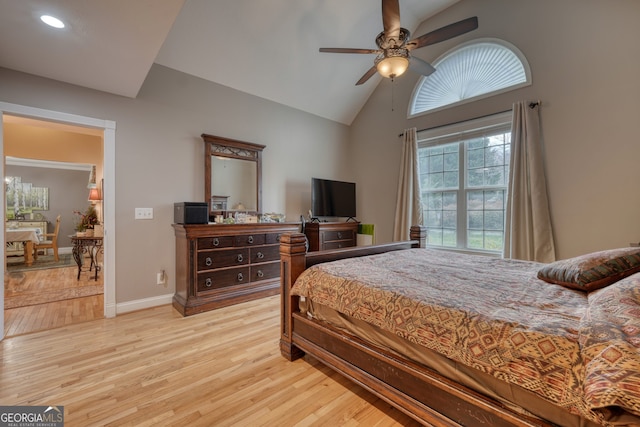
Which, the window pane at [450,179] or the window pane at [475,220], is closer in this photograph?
the window pane at [475,220]

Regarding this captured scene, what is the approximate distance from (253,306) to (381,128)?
3.52 metres

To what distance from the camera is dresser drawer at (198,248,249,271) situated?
2.95 m

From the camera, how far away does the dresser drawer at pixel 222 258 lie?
9.69 ft

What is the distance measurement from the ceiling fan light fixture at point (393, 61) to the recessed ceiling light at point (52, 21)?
2348 millimetres

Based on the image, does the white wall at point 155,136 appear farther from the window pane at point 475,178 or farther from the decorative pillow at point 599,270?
the decorative pillow at point 599,270

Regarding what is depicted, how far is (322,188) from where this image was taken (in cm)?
432

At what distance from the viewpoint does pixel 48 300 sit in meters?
3.26

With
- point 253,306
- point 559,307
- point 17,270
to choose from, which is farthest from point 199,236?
point 17,270

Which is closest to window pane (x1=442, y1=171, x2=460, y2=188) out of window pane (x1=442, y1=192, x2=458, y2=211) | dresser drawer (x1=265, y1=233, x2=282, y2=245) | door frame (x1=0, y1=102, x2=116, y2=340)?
window pane (x1=442, y1=192, x2=458, y2=211)

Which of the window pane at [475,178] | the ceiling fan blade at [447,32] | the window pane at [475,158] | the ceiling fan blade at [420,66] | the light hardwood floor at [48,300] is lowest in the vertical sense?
the light hardwood floor at [48,300]

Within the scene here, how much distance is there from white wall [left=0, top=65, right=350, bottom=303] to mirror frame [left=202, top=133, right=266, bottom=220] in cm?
8

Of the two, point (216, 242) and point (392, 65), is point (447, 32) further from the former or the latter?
point (216, 242)

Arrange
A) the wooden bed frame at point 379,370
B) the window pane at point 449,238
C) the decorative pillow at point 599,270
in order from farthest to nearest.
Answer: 1. the window pane at point 449,238
2. the decorative pillow at point 599,270
3. the wooden bed frame at point 379,370

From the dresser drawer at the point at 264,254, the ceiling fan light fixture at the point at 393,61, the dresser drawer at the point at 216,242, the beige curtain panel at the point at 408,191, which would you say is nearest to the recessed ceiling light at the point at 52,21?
the dresser drawer at the point at 216,242
